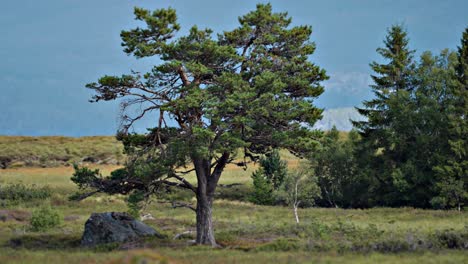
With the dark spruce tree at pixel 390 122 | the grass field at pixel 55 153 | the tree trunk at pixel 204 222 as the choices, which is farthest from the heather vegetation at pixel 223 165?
the grass field at pixel 55 153

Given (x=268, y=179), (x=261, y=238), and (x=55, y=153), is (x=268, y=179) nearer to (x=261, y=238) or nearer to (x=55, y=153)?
(x=261, y=238)

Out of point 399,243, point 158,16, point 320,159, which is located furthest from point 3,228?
point 320,159

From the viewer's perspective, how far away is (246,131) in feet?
107

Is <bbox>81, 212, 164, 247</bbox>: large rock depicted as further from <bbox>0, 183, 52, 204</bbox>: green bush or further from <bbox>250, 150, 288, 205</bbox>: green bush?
<bbox>250, 150, 288, 205</bbox>: green bush

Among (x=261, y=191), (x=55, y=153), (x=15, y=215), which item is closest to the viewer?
(x=15, y=215)

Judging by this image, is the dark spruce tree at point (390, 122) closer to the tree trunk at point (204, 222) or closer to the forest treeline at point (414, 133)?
the forest treeline at point (414, 133)

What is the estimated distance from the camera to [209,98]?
1243 inches

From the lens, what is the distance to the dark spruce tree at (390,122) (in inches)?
2596

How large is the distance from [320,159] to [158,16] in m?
48.7

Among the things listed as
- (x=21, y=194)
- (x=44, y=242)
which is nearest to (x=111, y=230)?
(x=44, y=242)

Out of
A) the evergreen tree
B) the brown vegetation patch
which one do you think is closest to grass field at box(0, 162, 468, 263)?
the brown vegetation patch

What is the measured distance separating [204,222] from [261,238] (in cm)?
595

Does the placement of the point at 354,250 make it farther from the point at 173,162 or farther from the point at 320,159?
the point at 320,159

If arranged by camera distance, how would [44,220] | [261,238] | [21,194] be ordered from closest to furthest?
1. [261,238]
2. [44,220]
3. [21,194]
